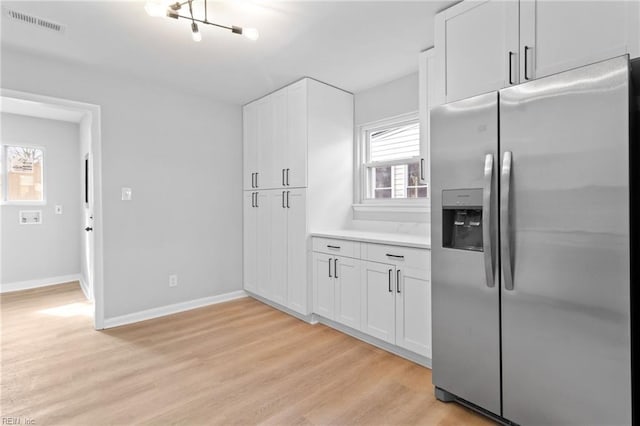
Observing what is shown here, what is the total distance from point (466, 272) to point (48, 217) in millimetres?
5639

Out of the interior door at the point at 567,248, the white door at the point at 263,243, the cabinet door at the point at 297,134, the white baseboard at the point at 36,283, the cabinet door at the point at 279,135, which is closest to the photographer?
the interior door at the point at 567,248

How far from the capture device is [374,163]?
3.60 metres

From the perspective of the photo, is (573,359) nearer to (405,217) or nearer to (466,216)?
(466,216)

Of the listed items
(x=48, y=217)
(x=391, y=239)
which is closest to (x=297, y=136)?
(x=391, y=239)

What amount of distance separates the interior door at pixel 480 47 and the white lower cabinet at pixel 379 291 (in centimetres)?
114

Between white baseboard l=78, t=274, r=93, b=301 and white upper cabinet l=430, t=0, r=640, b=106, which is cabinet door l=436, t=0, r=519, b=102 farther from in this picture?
white baseboard l=78, t=274, r=93, b=301

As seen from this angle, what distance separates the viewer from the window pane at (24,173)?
178 inches

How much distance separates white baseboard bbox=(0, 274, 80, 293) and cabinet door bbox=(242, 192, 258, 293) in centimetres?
292

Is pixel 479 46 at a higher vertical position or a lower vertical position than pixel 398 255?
higher

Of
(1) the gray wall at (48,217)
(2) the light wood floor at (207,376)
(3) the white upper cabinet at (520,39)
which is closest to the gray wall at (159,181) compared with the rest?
(2) the light wood floor at (207,376)

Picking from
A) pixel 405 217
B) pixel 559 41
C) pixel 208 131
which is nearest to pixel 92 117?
pixel 208 131

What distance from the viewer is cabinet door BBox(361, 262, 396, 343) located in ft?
8.49

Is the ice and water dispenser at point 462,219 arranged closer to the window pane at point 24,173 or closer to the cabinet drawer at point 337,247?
the cabinet drawer at point 337,247

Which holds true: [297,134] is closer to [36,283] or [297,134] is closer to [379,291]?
[379,291]
